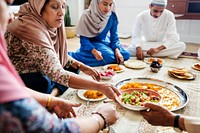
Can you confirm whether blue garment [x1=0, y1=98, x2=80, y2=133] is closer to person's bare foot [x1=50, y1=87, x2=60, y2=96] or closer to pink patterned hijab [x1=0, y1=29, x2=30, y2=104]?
pink patterned hijab [x1=0, y1=29, x2=30, y2=104]

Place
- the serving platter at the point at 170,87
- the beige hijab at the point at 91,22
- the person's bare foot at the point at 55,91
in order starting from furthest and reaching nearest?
the beige hijab at the point at 91,22
the person's bare foot at the point at 55,91
the serving platter at the point at 170,87

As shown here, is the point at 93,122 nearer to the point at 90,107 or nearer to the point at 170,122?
the point at 170,122

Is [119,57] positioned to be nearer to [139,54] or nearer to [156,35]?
[139,54]

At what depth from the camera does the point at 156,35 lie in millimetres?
3127

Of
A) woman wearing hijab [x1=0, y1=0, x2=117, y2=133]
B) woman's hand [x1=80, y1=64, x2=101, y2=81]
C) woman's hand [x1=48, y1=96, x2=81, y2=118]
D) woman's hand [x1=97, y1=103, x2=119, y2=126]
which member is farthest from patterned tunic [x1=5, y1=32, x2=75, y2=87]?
woman wearing hijab [x1=0, y1=0, x2=117, y2=133]

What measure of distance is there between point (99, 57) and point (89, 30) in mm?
485

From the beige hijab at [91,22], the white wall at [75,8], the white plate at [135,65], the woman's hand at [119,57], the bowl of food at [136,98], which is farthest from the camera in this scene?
the white wall at [75,8]

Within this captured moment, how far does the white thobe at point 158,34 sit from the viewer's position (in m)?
2.87

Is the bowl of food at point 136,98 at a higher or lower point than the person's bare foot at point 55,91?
higher

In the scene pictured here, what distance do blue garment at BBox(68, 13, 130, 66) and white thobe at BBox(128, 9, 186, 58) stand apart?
32 cm

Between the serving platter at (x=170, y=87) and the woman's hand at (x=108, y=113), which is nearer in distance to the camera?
the woman's hand at (x=108, y=113)

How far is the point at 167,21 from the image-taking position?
3.05m

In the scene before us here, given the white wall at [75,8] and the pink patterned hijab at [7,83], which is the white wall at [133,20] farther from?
the pink patterned hijab at [7,83]

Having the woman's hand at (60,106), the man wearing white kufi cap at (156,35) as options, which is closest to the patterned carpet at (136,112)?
the woman's hand at (60,106)
